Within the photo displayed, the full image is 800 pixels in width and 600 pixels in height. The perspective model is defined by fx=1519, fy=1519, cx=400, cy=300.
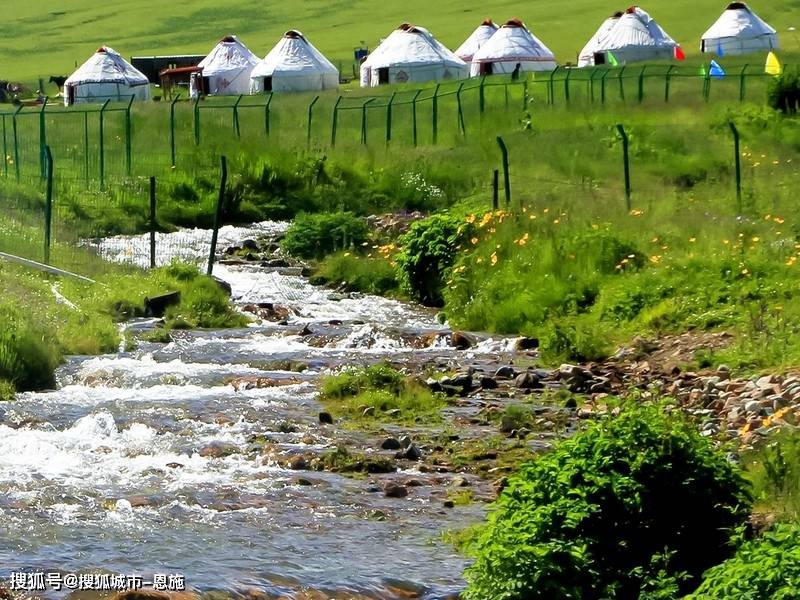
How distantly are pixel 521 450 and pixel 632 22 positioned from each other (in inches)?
2350

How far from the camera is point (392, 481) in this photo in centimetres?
1185

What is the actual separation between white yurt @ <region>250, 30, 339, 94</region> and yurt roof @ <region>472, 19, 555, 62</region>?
22.4 ft

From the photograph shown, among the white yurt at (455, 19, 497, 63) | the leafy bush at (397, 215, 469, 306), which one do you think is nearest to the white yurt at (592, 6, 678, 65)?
the white yurt at (455, 19, 497, 63)

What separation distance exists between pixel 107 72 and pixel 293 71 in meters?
7.98

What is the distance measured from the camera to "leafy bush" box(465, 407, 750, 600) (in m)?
8.14

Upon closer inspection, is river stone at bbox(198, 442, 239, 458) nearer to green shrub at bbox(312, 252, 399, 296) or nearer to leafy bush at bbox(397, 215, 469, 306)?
leafy bush at bbox(397, 215, 469, 306)

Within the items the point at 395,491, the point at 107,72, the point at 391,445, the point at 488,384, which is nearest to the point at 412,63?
the point at 107,72

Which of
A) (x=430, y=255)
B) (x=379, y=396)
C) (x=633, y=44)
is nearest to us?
(x=379, y=396)

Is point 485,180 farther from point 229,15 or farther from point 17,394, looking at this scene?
point 229,15

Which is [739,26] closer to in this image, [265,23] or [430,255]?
[265,23]

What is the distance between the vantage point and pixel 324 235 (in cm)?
2603

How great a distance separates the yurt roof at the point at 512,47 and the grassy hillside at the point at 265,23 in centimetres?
1260

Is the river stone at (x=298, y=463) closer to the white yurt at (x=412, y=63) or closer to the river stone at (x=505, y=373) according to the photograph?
the river stone at (x=505, y=373)

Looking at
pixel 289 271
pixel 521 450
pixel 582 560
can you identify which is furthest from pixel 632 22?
pixel 582 560
